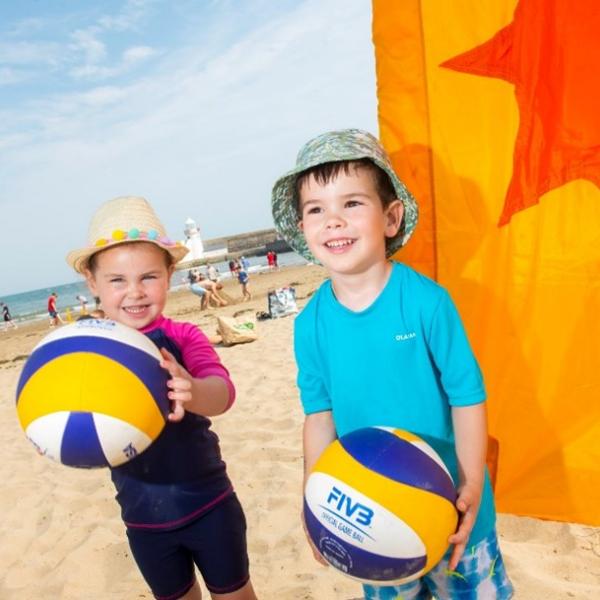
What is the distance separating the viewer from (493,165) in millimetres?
2803

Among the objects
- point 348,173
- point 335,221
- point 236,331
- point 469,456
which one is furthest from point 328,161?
point 236,331

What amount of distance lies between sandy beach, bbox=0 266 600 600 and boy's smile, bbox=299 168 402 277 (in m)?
1.66

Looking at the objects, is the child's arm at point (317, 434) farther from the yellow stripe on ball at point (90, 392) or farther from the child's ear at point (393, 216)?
the child's ear at point (393, 216)

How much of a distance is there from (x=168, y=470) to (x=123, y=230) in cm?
91

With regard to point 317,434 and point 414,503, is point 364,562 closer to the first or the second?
point 414,503

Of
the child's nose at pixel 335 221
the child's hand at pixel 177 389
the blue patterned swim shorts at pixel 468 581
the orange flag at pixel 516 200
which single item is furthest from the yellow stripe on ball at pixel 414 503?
the orange flag at pixel 516 200

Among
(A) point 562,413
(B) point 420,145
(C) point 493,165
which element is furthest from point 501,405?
(B) point 420,145

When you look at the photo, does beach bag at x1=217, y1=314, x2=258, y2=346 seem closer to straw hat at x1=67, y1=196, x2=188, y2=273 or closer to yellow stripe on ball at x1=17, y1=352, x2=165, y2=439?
straw hat at x1=67, y1=196, x2=188, y2=273

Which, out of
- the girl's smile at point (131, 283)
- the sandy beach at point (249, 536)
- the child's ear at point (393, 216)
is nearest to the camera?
the child's ear at point (393, 216)

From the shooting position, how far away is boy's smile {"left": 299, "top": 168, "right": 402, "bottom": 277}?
1.79 meters

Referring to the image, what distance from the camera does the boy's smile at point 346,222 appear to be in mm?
1794

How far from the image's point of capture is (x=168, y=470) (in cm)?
203

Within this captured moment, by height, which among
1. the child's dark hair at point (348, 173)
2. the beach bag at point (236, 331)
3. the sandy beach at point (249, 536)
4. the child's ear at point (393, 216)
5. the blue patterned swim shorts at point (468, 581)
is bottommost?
the beach bag at point (236, 331)

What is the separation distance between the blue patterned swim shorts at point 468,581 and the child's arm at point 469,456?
60mm
